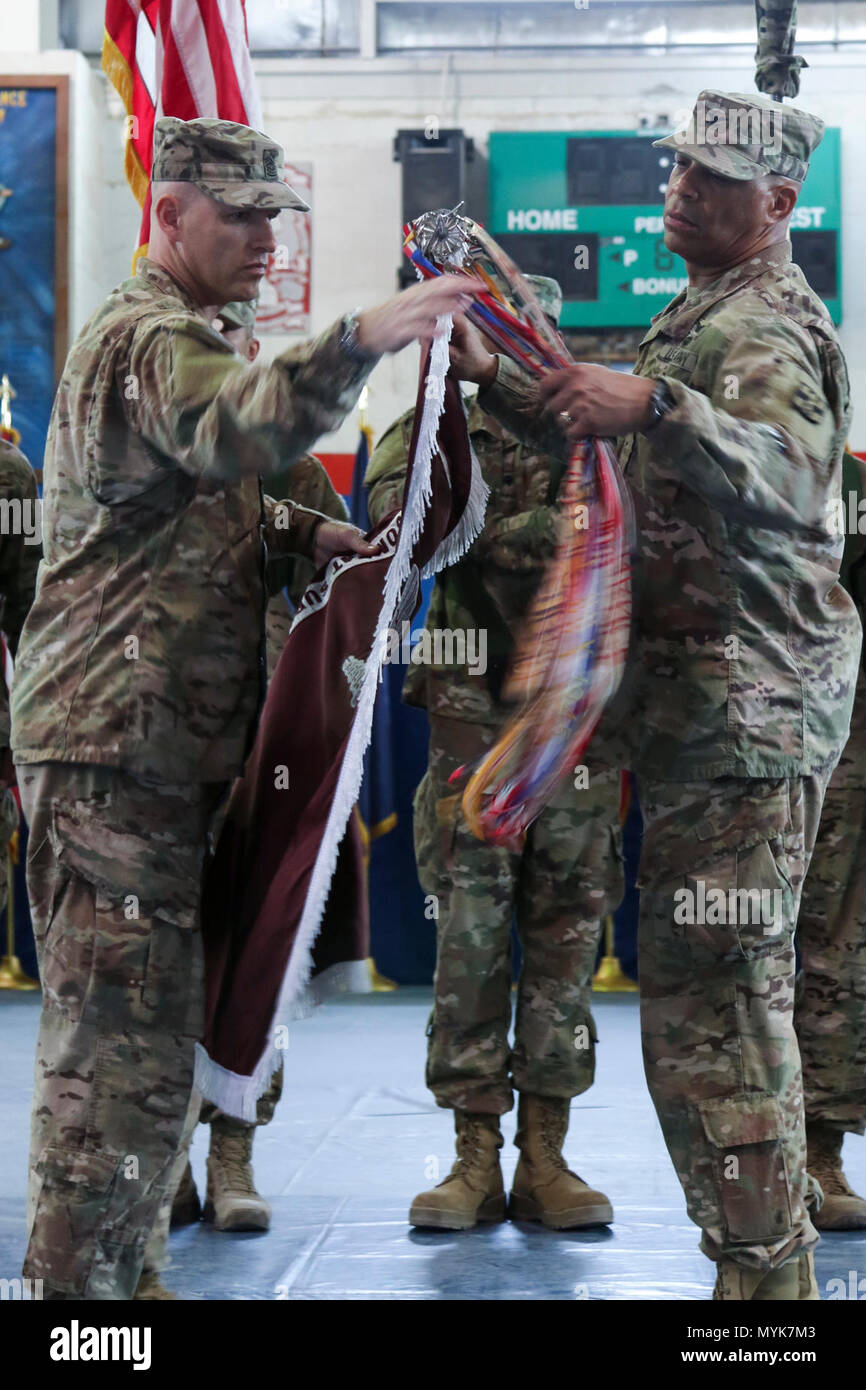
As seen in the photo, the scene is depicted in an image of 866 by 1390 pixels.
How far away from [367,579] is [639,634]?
365 millimetres

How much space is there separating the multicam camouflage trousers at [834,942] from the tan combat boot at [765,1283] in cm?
94

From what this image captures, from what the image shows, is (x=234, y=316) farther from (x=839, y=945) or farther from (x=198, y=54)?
(x=839, y=945)

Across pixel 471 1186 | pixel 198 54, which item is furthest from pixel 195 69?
pixel 471 1186

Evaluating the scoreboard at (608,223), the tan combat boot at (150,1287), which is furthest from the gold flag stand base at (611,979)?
the tan combat boot at (150,1287)

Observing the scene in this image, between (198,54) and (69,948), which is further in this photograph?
(198,54)

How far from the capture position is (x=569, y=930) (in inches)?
111

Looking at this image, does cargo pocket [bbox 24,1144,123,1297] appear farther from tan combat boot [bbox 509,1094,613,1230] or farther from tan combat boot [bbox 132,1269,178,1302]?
tan combat boot [bbox 509,1094,613,1230]

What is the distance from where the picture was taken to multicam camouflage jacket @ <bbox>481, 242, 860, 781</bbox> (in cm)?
183

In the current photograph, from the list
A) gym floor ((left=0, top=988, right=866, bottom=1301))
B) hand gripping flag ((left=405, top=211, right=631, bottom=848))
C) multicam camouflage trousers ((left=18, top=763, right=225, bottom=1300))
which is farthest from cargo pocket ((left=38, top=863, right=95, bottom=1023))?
gym floor ((left=0, top=988, right=866, bottom=1301))

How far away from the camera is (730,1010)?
1872 millimetres

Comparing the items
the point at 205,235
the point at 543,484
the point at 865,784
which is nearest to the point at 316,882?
the point at 205,235

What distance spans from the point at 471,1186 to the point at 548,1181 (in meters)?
0.14

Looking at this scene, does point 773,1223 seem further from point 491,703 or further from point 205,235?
point 205,235

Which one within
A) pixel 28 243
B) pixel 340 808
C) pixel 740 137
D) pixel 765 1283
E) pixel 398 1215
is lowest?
pixel 398 1215
